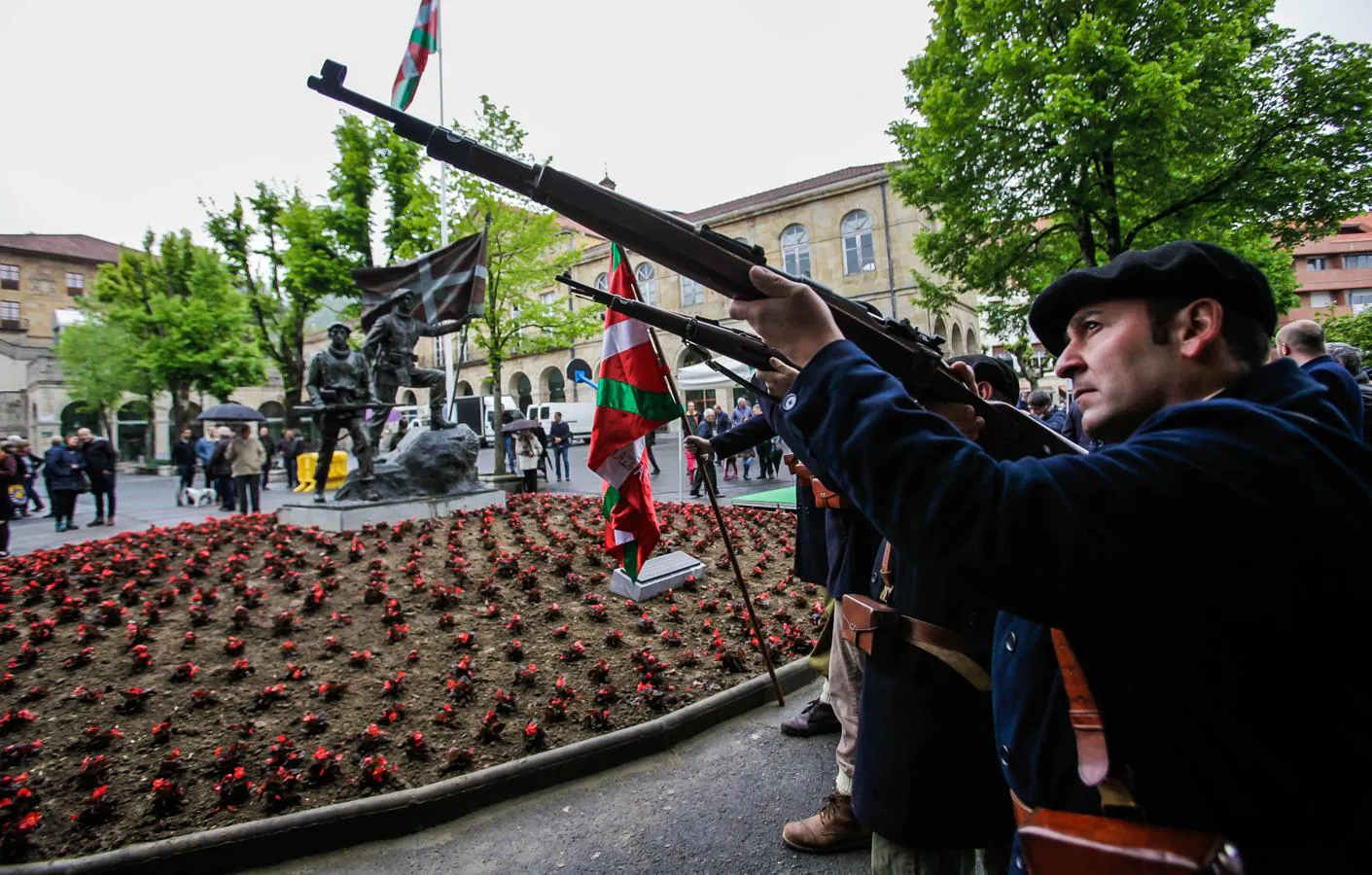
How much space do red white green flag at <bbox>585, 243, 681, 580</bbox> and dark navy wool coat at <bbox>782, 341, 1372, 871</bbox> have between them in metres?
3.69

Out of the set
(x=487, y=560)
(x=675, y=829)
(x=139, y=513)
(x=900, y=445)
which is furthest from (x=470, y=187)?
(x=900, y=445)

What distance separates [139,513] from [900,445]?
2012 centimetres

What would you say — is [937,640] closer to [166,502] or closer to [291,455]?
[291,455]

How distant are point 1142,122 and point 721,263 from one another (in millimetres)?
15928

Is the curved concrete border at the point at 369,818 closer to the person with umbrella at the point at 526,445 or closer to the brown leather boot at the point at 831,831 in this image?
the brown leather boot at the point at 831,831

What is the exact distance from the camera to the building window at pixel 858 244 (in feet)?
111

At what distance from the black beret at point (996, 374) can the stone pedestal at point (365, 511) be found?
766cm

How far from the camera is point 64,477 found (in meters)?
12.8

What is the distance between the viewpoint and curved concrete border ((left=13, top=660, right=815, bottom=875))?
9.34ft

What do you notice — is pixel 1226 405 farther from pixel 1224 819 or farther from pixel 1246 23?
pixel 1246 23

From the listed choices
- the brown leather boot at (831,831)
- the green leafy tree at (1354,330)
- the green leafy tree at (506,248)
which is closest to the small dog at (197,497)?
the green leafy tree at (506,248)

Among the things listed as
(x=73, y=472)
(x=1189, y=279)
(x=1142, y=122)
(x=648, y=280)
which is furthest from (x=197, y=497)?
(x=648, y=280)

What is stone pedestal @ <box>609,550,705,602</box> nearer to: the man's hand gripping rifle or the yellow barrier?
the man's hand gripping rifle

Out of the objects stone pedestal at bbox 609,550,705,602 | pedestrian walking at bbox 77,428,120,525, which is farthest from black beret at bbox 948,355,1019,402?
pedestrian walking at bbox 77,428,120,525
